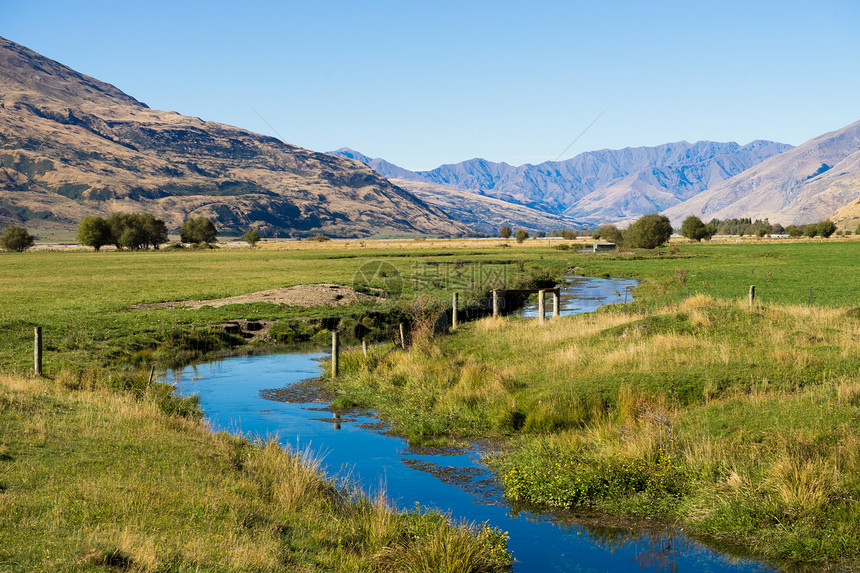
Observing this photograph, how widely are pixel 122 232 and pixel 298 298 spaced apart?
130 metres

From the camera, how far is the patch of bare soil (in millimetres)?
47469

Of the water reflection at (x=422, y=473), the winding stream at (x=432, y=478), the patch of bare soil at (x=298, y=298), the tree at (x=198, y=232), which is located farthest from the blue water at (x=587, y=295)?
Result: the tree at (x=198, y=232)

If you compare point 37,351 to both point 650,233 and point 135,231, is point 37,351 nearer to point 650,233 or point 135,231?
point 650,233

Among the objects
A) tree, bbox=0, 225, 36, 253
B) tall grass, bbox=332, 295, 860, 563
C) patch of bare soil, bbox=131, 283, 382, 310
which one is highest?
tree, bbox=0, 225, 36, 253

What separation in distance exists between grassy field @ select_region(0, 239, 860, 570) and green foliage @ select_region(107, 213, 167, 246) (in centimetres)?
13237

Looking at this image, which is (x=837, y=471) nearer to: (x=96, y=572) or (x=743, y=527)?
(x=743, y=527)

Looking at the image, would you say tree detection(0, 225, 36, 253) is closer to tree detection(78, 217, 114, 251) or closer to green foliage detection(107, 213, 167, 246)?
tree detection(78, 217, 114, 251)

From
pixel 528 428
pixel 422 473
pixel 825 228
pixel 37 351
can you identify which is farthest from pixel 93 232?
pixel 825 228

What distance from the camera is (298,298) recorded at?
50.0 m

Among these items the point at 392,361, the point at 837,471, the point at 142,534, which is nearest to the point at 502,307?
the point at 392,361

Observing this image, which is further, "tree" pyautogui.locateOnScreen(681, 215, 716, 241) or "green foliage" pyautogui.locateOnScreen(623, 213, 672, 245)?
"tree" pyautogui.locateOnScreen(681, 215, 716, 241)

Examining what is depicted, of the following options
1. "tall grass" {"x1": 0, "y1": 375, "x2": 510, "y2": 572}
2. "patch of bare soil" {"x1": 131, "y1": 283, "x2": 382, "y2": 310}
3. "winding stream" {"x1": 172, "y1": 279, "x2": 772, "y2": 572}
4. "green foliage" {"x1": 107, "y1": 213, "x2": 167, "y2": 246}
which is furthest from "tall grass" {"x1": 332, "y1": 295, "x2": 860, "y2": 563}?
"green foliage" {"x1": 107, "y1": 213, "x2": 167, "y2": 246}

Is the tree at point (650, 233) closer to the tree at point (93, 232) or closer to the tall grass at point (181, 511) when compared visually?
the tree at point (93, 232)

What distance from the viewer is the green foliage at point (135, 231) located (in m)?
159
